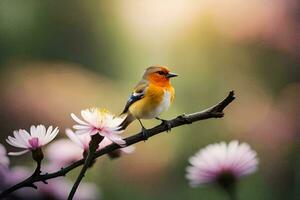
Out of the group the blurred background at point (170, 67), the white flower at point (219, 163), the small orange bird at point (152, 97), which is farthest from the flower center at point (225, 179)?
the blurred background at point (170, 67)

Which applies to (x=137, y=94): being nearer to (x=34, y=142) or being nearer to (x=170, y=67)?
(x=34, y=142)

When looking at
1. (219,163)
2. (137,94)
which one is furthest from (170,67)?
(219,163)

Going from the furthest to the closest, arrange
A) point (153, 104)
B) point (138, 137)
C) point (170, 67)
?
point (170, 67) < point (153, 104) < point (138, 137)

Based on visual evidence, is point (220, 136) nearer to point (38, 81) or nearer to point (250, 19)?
point (250, 19)

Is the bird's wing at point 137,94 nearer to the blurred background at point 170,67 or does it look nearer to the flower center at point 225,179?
the flower center at point 225,179

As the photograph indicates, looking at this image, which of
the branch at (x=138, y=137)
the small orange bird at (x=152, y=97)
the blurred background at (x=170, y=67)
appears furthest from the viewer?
the blurred background at (x=170, y=67)
